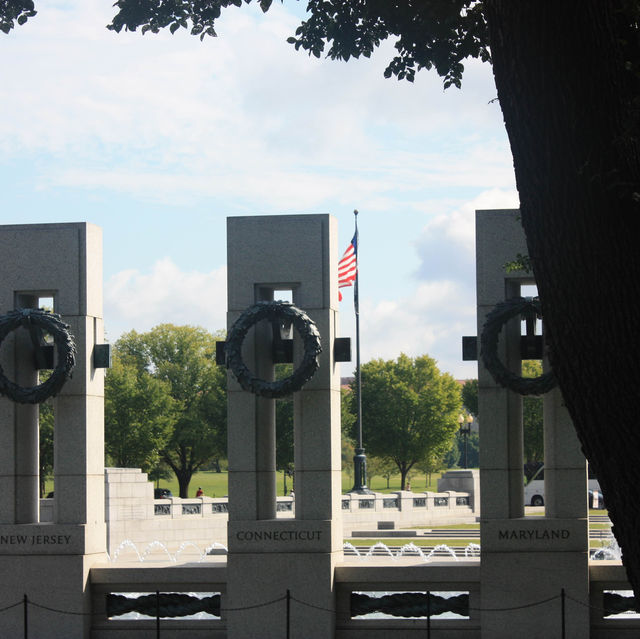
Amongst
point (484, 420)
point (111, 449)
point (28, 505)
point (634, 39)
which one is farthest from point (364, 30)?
point (111, 449)

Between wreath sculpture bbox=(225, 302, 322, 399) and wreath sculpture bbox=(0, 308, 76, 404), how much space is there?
2515 millimetres

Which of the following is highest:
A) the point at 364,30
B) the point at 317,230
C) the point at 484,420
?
the point at 364,30

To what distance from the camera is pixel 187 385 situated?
7638 centimetres

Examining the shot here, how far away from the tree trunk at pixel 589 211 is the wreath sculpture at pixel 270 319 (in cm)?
1233

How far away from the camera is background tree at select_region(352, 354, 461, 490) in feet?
250

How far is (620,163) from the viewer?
4.29 meters

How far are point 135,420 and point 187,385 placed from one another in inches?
446

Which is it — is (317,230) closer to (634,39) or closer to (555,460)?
(555,460)

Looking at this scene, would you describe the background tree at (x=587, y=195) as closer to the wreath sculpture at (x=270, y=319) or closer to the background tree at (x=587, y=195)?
the background tree at (x=587, y=195)

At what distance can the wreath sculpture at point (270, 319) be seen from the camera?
16750 mm

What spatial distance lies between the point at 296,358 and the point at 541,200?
13.1 meters

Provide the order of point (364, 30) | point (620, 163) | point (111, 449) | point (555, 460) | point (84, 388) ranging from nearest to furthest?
point (620, 163)
point (364, 30)
point (555, 460)
point (84, 388)
point (111, 449)

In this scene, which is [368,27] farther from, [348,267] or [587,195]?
[348,267]

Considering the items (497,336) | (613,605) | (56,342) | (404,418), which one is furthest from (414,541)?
(404,418)
